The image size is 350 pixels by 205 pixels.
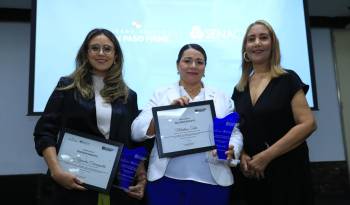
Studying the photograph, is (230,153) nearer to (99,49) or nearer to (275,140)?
(275,140)

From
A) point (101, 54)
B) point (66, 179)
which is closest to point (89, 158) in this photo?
point (66, 179)

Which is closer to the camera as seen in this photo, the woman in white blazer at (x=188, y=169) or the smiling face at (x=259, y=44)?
the woman in white blazer at (x=188, y=169)

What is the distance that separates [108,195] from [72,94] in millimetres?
519

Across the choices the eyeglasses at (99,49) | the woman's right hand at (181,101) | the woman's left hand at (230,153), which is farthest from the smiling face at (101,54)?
the woman's left hand at (230,153)

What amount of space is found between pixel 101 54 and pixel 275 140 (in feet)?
3.37

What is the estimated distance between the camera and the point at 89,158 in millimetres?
1512

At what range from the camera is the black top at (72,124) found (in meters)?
1.49

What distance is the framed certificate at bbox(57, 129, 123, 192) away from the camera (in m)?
1.49

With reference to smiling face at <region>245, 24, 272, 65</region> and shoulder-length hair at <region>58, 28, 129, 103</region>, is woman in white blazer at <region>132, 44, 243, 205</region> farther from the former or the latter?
smiling face at <region>245, 24, 272, 65</region>

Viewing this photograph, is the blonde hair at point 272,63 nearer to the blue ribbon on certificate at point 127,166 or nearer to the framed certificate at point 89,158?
the blue ribbon on certificate at point 127,166

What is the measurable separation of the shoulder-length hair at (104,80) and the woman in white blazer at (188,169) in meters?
0.18

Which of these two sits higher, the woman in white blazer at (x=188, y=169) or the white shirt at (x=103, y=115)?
the white shirt at (x=103, y=115)

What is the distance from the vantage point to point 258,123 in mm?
1718

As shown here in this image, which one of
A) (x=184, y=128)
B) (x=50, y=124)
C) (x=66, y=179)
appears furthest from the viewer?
(x=184, y=128)
